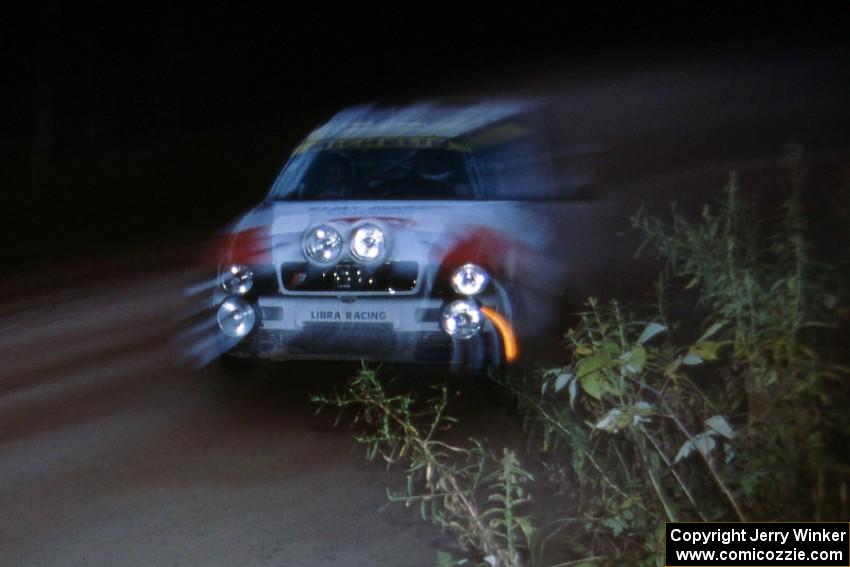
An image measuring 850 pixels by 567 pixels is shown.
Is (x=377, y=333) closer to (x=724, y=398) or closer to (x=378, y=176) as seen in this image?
(x=378, y=176)

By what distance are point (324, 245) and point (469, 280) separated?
2.67 ft

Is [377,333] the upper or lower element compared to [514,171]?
lower

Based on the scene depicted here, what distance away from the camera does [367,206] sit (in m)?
7.10

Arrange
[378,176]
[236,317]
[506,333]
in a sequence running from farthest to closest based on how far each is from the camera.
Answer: [378,176], [236,317], [506,333]

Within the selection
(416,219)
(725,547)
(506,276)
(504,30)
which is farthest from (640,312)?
(504,30)

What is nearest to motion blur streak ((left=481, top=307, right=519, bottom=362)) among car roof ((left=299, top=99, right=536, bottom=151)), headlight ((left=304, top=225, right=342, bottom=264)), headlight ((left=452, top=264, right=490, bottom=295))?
headlight ((left=452, top=264, right=490, bottom=295))

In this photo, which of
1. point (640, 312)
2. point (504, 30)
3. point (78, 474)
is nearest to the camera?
point (78, 474)

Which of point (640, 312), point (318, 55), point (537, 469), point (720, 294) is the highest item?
point (318, 55)

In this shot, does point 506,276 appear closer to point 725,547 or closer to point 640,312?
point 640,312

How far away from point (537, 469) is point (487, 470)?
32 centimetres

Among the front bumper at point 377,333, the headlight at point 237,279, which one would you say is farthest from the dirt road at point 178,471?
the headlight at point 237,279

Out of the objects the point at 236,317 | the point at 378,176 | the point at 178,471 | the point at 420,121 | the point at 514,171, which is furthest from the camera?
the point at 420,121

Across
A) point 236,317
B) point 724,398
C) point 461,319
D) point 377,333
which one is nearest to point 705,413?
point 724,398

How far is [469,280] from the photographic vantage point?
266 inches
